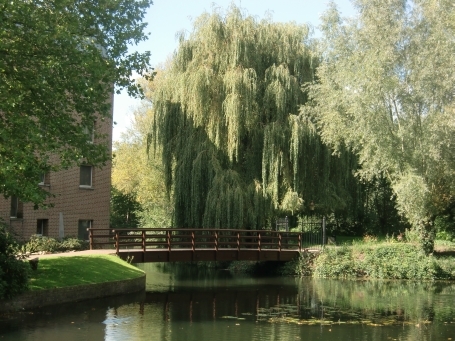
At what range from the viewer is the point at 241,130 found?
3070 centimetres

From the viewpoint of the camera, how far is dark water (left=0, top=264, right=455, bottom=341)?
1511 centimetres

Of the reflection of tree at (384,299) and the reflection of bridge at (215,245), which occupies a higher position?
the reflection of bridge at (215,245)

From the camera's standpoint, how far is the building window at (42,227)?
32.5 meters

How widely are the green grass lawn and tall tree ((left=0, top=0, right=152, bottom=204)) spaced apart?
3631 mm

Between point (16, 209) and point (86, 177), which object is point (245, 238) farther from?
point (16, 209)

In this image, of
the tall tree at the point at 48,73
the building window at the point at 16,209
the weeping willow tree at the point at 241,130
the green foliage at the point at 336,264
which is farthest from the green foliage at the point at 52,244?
the tall tree at the point at 48,73

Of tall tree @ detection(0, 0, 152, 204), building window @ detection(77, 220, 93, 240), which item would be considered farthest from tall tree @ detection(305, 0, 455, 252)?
building window @ detection(77, 220, 93, 240)

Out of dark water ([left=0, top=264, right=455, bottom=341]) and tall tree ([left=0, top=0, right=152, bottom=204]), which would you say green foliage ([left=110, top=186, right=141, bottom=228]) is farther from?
tall tree ([left=0, top=0, right=152, bottom=204])

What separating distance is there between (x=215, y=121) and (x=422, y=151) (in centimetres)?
974

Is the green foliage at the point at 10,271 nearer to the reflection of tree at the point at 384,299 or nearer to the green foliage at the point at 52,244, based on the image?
the reflection of tree at the point at 384,299

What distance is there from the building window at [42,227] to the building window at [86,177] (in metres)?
3.10

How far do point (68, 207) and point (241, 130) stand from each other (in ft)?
33.5

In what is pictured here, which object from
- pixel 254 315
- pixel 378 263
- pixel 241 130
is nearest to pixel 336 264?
pixel 378 263

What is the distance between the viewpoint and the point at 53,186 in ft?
108
